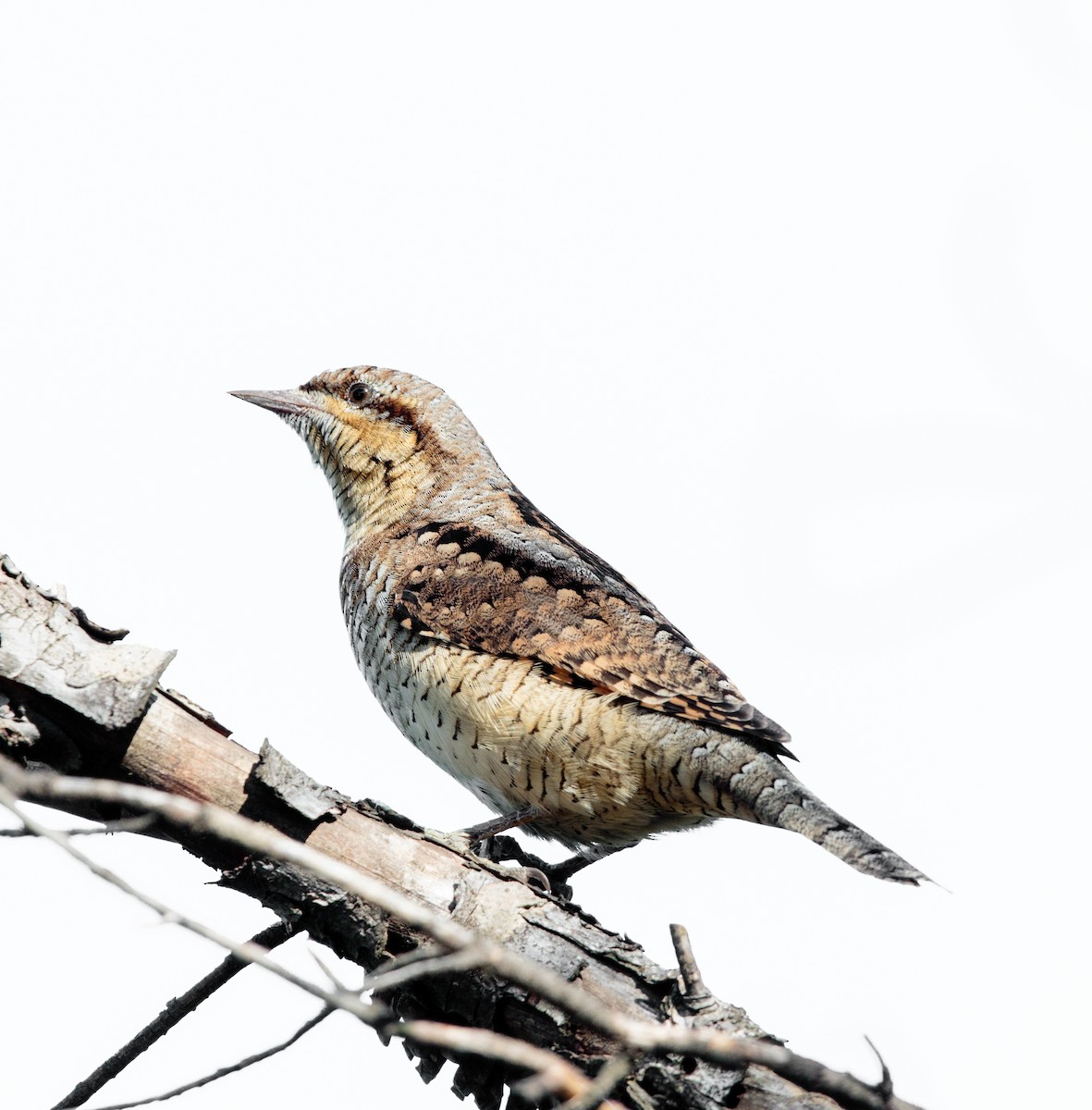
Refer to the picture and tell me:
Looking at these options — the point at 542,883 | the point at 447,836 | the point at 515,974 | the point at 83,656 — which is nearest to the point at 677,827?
the point at 542,883

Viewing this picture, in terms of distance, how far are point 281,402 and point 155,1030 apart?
3740 millimetres

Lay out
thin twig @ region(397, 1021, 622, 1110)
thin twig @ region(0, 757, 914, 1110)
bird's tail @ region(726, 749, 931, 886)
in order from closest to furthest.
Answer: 1. thin twig @ region(397, 1021, 622, 1110)
2. thin twig @ region(0, 757, 914, 1110)
3. bird's tail @ region(726, 749, 931, 886)

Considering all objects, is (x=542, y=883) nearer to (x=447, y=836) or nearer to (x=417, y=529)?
(x=447, y=836)

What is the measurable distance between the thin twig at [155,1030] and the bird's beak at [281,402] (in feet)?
11.7

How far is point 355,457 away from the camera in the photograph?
6.20m

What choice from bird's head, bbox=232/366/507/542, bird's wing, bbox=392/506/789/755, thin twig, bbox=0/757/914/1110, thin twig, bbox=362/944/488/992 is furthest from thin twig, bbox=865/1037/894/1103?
bird's head, bbox=232/366/507/542

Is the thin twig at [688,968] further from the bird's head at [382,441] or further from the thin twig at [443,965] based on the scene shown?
the bird's head at [382,441]

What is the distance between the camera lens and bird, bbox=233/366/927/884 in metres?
4.46

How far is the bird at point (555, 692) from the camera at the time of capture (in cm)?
446

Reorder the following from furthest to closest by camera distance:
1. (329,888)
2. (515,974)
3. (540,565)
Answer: (540,565), (329,888), (515,974)

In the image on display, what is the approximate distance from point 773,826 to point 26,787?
2.88 m

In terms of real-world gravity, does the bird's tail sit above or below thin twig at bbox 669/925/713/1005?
above

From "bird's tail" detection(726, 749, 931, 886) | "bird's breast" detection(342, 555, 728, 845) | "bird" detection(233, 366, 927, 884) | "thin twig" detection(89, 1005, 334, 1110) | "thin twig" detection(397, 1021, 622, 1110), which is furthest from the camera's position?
"bird's breast" detection(342, 555, 728, 845)

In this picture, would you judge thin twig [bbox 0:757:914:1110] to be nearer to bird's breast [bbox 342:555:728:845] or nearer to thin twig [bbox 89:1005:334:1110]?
thin twig [bbox 89:1005:334:1110]
